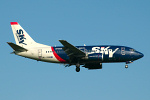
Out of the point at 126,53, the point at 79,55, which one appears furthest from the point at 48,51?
the point at 126,53

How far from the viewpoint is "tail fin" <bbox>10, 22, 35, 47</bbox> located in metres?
81.6

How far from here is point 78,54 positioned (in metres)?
75.6

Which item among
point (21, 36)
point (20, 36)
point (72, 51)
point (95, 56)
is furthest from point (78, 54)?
point (20, 36)

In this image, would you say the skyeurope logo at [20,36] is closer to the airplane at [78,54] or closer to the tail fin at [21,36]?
the tail fin at [21,36]

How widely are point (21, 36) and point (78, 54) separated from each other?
1571 centimetres

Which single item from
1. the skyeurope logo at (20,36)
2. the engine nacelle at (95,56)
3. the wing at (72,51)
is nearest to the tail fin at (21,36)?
the skyeurope logo at (20,36)

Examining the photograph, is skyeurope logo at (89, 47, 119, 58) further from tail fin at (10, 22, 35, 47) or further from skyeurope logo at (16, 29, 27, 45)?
skyeurope logo at (16, 29, 27, 45)

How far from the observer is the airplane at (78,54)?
75375 millimetres

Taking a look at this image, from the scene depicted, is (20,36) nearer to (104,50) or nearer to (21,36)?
(21,36)

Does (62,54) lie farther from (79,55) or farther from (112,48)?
(112,48)

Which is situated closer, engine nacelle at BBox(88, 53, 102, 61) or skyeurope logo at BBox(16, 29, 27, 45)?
engine nacelle at BBox(88, 53, 102, 61)

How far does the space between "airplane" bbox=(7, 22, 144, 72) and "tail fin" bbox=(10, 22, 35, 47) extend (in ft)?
6.46

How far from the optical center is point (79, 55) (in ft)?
248

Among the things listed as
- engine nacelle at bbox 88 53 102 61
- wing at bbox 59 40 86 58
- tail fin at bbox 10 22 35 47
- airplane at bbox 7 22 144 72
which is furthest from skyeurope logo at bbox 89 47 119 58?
tail fin at bbox 10 22 35 47
